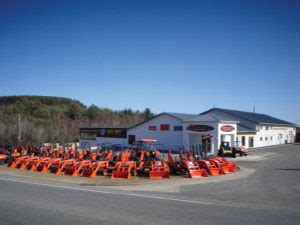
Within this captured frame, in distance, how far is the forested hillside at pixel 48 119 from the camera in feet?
155

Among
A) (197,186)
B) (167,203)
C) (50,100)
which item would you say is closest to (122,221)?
(167,203)

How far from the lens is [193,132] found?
34812 mm

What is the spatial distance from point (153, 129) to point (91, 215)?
1255 inches

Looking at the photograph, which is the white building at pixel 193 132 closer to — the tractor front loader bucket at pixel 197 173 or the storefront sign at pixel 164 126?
the storefront sign at pixel 164 126

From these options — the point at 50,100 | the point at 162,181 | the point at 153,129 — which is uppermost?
the point at 50,100

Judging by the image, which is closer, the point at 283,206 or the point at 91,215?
the point at 91,215

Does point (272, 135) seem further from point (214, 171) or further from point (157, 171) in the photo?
point (157, 171)

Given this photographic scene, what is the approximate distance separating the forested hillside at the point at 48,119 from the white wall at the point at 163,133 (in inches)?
400

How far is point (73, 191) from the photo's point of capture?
12477 mm

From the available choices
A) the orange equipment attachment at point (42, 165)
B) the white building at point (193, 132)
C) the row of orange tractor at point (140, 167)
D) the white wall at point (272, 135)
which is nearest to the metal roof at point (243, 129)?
the white building at point (193, 132)

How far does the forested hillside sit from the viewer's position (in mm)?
47375

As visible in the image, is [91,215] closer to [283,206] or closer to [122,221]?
[122,221]

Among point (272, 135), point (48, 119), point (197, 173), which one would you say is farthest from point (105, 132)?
point (48, 119)

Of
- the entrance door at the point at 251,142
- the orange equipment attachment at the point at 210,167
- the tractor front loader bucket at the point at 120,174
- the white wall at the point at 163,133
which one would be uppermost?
the white wall at the point at 163,133
